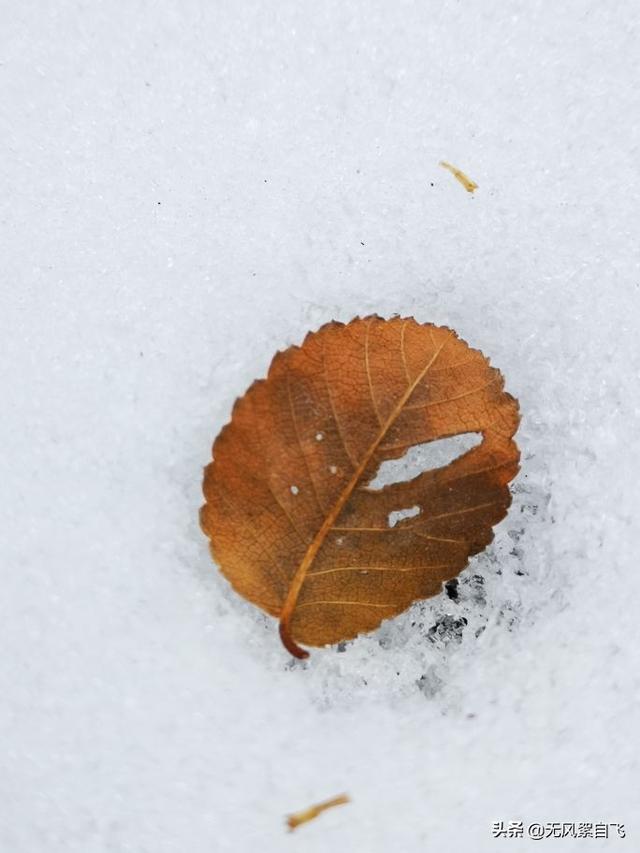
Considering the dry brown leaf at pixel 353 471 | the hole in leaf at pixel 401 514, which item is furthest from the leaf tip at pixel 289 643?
the hole in leaf at pixel 401 514

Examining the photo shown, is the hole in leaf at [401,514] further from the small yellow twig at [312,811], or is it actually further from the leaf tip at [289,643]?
the small yellow twig at [312,811]

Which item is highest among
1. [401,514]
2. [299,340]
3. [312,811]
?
[299,340]

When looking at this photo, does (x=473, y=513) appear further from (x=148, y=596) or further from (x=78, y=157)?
(x=78, y=157)

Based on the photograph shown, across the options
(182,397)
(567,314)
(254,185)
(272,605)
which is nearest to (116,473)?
(182,397)

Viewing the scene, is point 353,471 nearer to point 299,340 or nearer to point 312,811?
point 299,340

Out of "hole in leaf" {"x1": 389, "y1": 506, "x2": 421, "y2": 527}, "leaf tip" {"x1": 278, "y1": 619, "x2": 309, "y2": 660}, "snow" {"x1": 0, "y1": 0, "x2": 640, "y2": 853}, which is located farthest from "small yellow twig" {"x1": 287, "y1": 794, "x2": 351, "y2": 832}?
"hole in leaf" {"x1": 389, "y1": 506, "x2": 421, "y2": 527}

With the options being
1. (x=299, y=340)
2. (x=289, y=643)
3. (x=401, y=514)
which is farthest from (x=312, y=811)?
(x=299, y=340)

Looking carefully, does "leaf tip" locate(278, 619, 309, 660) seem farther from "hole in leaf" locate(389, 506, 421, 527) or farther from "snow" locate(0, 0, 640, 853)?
"hole in leaf" locate(389, 506, 421, 527)
